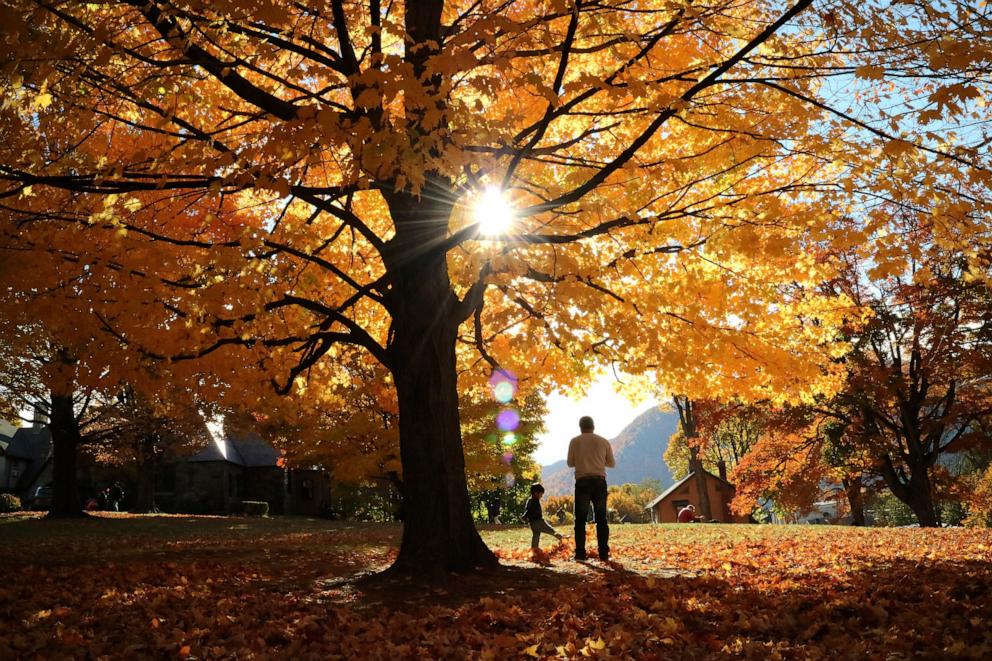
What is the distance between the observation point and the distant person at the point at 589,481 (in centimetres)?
849

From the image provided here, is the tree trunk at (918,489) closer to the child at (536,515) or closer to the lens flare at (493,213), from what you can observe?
the child at (536,515)

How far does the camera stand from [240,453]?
44.5 metres

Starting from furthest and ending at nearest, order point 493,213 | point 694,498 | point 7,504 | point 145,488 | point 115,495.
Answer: point 694,498 < point 115,495 < point 145,488 < point 7,504 < point 493,213

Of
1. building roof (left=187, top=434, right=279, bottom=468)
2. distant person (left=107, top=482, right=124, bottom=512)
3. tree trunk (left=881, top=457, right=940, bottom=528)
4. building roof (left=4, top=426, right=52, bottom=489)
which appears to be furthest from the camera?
building roof (left=4, top=426, right=52, bottom=489)

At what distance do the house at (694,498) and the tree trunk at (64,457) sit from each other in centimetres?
3648

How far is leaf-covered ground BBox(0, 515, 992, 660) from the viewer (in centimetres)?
412

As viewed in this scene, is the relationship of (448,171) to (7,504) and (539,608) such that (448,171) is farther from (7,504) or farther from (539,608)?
(7,504)

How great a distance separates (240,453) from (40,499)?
11.3 m

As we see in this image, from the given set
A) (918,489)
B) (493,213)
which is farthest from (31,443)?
(493,213)

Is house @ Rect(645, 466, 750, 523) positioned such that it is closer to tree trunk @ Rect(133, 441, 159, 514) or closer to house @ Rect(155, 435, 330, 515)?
house @ Rect(155, 435, 330, 515)

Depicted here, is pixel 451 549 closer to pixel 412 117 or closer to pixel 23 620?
pixel 23 620

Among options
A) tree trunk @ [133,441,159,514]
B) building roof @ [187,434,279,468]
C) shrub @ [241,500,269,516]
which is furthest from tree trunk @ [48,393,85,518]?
building roof @ [187,434,279,468]

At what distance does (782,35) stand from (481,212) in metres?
3.64

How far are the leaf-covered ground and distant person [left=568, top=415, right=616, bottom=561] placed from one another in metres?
0.40
